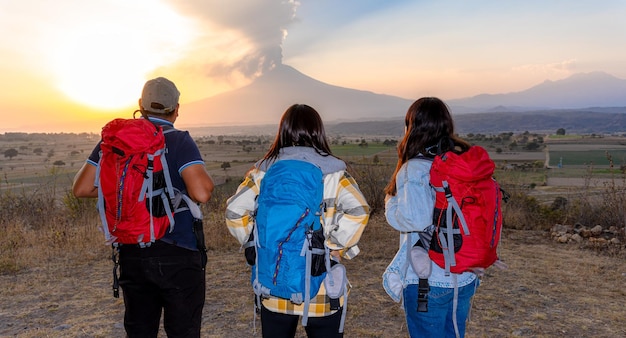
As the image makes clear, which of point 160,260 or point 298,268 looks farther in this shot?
point 160,260

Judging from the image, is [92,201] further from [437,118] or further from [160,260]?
[437,118]

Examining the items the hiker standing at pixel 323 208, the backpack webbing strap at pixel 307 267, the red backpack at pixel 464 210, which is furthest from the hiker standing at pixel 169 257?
the red backpack at pixel 464 210

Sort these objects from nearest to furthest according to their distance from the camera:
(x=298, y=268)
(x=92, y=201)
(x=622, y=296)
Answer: (x=298, y=268) → (x=622, y=296) → (x=92, y=201)

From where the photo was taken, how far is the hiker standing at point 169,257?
2.29 meters

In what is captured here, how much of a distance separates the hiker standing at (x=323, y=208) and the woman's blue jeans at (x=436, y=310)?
1.31 feet

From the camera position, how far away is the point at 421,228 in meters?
2.14

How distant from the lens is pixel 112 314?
14.6 ft

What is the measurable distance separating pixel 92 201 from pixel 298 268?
9.38 m

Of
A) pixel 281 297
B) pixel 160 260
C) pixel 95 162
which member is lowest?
pixel 281 297

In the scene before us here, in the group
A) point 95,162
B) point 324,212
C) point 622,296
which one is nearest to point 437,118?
point 324,212

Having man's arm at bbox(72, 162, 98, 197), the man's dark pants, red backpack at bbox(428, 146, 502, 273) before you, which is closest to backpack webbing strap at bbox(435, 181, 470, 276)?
red backpack at bbox(428, 146, 502, 273)

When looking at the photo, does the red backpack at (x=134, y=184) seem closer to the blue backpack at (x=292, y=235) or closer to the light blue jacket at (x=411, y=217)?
the blue backpack at (x=292, y=235)

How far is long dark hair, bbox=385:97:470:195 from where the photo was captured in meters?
2.27

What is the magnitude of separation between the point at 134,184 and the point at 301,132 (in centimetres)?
94
